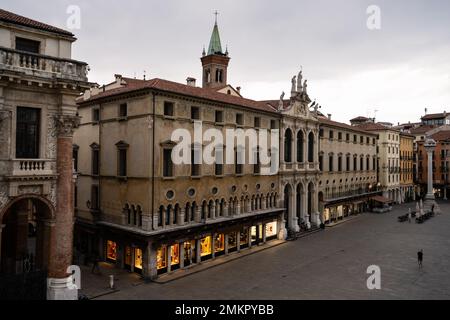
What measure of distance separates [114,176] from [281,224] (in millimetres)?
19110

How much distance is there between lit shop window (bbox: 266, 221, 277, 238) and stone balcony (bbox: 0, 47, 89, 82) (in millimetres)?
25783

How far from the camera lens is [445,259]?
3203 cm

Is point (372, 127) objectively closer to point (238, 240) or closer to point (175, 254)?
point (238, 240)

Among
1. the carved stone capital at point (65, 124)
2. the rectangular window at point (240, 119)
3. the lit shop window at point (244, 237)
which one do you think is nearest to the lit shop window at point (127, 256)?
the lit shop window at point (244, 237)

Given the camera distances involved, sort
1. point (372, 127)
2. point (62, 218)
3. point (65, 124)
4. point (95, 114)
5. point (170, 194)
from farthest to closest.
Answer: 1. point (372, 127)
2. point (95, 114)
3. point (170, 194)
4. point (62, 218)
5. point (65, 124)

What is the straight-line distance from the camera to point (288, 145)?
41.8 metres

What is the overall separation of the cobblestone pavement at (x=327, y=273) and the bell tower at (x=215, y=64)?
1374 inches

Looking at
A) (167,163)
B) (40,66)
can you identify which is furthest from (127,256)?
(40,66)

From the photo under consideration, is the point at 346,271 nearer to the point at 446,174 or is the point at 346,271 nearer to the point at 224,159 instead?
the point at 224,159

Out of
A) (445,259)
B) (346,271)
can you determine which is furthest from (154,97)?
(445,259)

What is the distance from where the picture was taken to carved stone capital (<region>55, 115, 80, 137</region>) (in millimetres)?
18750

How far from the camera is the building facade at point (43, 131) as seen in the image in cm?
1730

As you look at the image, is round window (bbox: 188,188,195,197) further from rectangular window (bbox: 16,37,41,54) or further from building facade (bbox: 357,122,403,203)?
building facade (bbox: 357,122,403,203)

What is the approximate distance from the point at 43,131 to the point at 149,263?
12234mm
